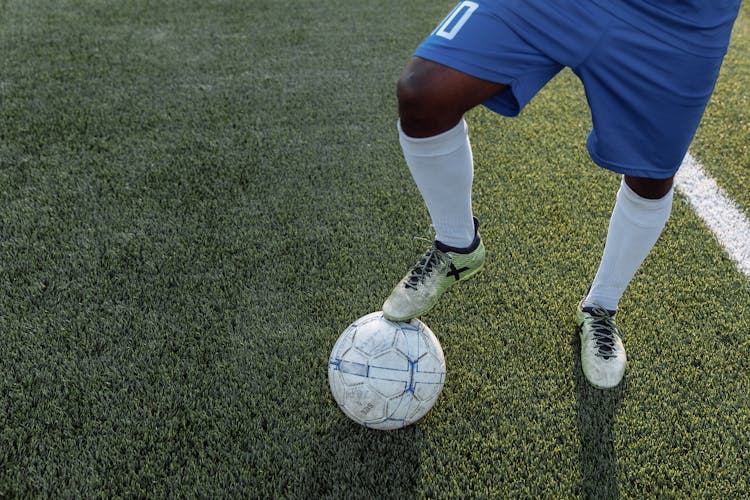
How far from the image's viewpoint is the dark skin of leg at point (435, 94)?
4.96ft

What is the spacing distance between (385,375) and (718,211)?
184 centimetres

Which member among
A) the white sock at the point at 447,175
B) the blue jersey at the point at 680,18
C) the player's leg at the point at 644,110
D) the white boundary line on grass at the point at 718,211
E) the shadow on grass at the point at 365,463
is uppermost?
the blue jersey at the point at 680,18

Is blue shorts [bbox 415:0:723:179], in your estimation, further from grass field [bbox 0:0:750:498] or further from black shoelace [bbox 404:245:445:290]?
grass field [bbox 0:0:750:498]

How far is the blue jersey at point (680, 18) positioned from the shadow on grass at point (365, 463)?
3.93ft

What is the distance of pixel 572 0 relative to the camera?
1499 mm

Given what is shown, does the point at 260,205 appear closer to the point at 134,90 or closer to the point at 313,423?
the point at 313,423

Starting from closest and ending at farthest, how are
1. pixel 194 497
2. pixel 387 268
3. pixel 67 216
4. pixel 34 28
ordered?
pixel 194 497
pixel 387 268
pixel 67 216
pixel 34 28

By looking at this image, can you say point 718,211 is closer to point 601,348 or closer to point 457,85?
point 601,348

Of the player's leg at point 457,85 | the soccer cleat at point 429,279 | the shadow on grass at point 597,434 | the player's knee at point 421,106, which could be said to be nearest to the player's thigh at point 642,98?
the player's leg at point 457,85

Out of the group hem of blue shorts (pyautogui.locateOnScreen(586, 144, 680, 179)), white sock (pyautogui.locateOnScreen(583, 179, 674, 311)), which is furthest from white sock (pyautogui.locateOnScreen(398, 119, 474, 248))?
white sock (pyautogui.locateOnScreen(583, 179, 674, 311))

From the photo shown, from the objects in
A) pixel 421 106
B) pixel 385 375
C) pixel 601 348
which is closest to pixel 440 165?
pixel 421 106

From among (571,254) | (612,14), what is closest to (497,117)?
(571,254)

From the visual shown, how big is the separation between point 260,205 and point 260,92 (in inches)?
47.5

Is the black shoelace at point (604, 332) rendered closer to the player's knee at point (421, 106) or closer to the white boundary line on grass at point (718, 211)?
the white boundary line on grass at point (718, 211)
